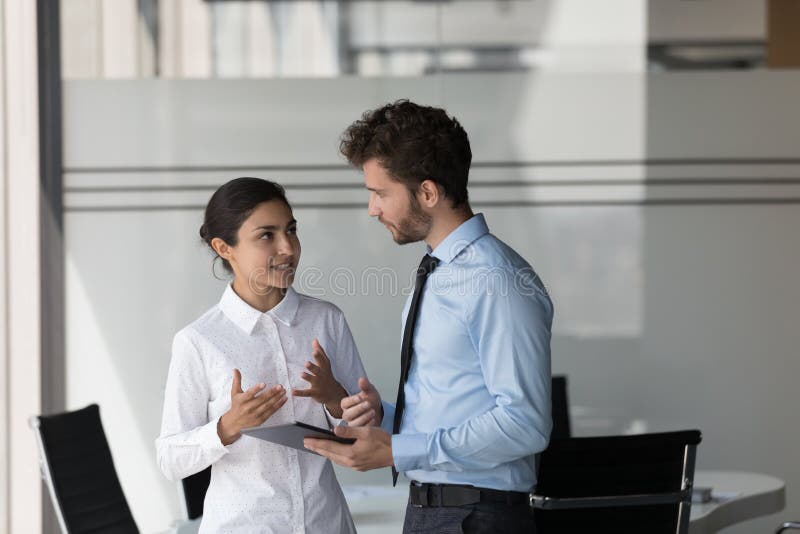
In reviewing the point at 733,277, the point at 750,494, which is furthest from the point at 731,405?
the point at 750,494

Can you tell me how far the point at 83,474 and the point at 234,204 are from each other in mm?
1162

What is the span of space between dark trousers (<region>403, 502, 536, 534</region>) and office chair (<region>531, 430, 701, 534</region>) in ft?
0.45

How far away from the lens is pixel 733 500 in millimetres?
3309

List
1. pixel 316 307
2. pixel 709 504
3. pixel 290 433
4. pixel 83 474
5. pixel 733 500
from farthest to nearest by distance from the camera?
1. pixel 733 500
2. pixel 709 504
3. pixel 83 474
4. pixel 316 307
5. pixel 290 433

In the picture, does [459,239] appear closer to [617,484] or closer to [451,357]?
[451,357]

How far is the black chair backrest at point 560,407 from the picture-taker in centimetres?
426

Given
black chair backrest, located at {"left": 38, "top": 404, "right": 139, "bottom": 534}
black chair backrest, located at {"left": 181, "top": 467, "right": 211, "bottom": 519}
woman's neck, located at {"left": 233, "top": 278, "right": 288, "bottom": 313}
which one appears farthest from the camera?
black chair backrest, located at {"left": 181, "top": 467, "right": 211, "bottom": 519}

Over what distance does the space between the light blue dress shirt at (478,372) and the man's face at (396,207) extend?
0.22 ft

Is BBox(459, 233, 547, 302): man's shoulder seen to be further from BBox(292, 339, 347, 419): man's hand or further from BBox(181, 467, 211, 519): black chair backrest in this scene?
BBox(181, 467, 211, 519): black chair backrest

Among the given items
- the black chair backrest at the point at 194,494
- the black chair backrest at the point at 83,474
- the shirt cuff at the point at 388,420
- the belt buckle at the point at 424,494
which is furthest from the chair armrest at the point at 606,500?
the black chair backrest at the point at 194,494

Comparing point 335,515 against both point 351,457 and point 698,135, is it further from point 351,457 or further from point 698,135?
point 698,135

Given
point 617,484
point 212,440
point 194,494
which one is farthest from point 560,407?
point 212,440

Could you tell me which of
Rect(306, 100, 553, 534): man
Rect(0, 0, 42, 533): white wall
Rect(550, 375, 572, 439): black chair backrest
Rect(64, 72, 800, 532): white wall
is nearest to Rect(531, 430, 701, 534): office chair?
Rect(306, 100, 553, 534): man

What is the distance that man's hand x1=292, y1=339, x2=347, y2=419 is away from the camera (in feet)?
7.02
